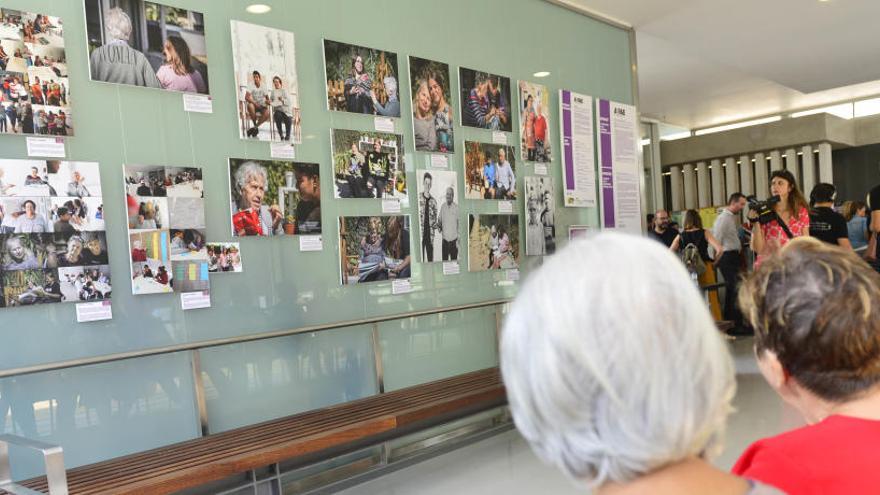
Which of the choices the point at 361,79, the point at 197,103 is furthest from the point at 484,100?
the point at 197,103

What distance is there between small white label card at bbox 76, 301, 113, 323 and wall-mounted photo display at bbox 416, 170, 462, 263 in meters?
2.00

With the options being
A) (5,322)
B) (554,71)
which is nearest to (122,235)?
(5,322)

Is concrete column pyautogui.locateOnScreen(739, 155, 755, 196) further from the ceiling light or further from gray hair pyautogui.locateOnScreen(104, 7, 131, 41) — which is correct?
gray hair pyautogui.locateOnScreen(104, 7, 131, 41)

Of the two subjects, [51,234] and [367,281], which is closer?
[51,234]

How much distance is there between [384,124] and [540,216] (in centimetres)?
169

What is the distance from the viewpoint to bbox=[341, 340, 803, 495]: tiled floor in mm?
3662

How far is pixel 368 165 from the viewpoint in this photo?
4211mm

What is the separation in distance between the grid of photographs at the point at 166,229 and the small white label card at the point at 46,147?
289mm

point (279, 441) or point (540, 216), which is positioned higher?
point (540, 216)

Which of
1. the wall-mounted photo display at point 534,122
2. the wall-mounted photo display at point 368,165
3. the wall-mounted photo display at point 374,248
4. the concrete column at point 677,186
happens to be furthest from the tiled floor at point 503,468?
the concrete column at point 677,186

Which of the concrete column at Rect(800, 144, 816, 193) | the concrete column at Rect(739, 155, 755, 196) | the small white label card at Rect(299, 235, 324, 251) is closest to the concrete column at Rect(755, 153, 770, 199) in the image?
the concrete column at Rect(739, 155, 755, 196)

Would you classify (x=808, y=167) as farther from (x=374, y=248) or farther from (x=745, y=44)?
(x=374, y=248)

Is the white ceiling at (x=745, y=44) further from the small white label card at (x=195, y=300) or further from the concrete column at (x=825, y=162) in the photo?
the small white label card at (x=195, y=300)

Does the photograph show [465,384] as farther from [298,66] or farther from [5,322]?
[5,322]
